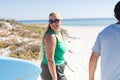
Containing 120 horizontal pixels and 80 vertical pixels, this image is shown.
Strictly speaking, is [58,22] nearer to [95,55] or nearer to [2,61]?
[2,61]

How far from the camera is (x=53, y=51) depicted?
3.82m

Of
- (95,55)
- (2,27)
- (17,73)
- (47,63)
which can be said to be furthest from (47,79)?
(2,27)

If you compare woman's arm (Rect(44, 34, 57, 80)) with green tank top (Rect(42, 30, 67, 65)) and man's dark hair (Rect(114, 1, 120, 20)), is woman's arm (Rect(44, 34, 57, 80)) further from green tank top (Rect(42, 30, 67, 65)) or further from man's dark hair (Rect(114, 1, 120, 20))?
man's dark hair (Rect(114, 1, 120, 20))

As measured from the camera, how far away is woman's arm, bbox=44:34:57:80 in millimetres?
3793

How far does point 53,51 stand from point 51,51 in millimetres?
28

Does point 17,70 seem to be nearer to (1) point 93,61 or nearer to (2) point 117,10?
(1) point 93,61

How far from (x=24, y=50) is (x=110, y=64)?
923 cm

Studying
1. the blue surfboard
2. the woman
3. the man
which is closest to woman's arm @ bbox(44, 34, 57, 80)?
the woman

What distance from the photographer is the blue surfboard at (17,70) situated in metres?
3.62

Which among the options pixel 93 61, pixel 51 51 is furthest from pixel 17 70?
Answer: pixel 93 61

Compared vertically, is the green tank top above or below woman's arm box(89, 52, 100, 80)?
below

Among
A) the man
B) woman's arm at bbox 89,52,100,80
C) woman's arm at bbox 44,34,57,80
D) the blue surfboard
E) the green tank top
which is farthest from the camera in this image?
the green tank top

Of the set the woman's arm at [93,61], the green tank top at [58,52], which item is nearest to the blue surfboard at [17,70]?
the green tank top at [58,52]

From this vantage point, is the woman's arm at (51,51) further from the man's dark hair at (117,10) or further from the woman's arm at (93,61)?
the man's dark hair at (117,10)
